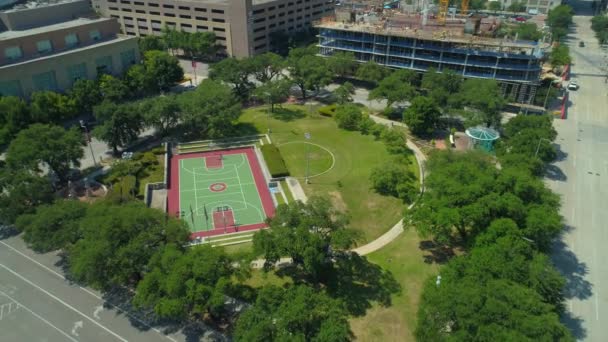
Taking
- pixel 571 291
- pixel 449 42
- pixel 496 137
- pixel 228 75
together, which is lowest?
pixel 571 291

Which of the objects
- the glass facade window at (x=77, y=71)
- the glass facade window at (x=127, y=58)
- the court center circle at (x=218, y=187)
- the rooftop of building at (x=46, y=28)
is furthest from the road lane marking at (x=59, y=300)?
the glass facade window at (x=127, y=58)

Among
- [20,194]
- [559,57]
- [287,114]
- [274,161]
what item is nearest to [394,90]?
[287,114]

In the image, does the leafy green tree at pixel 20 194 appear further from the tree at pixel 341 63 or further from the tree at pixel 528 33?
the tree at pixel 528 33

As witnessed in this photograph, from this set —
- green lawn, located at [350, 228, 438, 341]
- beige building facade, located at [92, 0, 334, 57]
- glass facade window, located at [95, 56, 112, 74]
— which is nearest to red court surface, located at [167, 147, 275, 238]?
green lawn, located at [350, 228, 438, 341]

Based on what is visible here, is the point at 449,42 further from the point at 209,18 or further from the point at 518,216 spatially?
the point at 209,18

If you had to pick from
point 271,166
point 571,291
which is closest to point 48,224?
point 271,166

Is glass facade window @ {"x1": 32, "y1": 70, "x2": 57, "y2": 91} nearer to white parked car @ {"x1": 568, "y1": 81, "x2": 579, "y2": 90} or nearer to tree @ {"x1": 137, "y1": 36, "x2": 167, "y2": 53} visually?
tree @ {"x1": 137, "y1": 36, "x2": 167, "y2": 53}

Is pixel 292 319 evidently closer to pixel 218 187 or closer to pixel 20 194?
pixel 218 187
